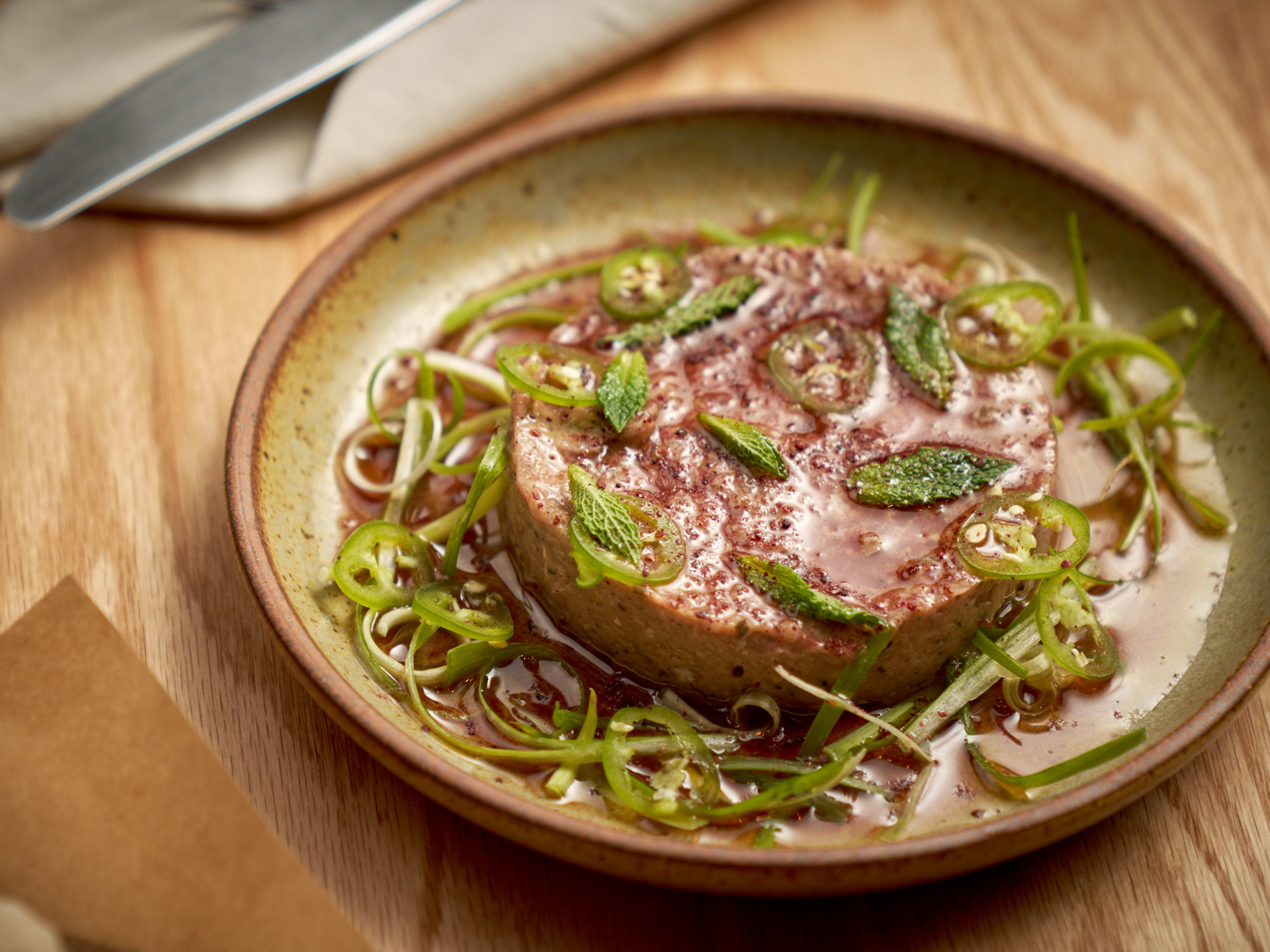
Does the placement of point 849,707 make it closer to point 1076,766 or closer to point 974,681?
point 974,681

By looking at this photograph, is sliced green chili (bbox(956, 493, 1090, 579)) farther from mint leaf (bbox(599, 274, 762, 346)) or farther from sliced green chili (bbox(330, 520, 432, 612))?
sliced green chili (bbox(330, 520, 432, 612))

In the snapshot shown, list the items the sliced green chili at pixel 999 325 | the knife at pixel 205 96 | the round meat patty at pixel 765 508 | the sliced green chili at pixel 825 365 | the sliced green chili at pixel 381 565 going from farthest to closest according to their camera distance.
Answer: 1. the knife at pixel 205 96
2. the sliced green chili at pixel 999 325
3. the sliced green chili at pixel 825 365
4. the sliced green chili at pixel 381 565
5. the round meat patty at pixel 765 508

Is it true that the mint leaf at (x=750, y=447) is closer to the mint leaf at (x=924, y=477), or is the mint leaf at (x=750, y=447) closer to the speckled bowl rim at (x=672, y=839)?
the mint leaf at (x=924, y=477)

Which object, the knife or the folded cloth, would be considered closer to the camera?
the knife

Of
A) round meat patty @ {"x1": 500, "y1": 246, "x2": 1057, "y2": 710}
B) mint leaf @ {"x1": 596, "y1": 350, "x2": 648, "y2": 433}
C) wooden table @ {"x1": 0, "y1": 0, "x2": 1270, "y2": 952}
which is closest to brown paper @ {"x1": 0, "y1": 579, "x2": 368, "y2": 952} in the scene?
wooden table @ {"x1": 0, "y1": 0, "x2": 1270, "y2": 952}

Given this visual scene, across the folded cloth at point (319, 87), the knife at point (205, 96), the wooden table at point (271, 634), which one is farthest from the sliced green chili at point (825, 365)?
the knife at point (205, 96)

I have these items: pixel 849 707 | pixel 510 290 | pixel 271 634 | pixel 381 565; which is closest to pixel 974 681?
pixel 849 707

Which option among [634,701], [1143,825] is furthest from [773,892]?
[1143,825]
